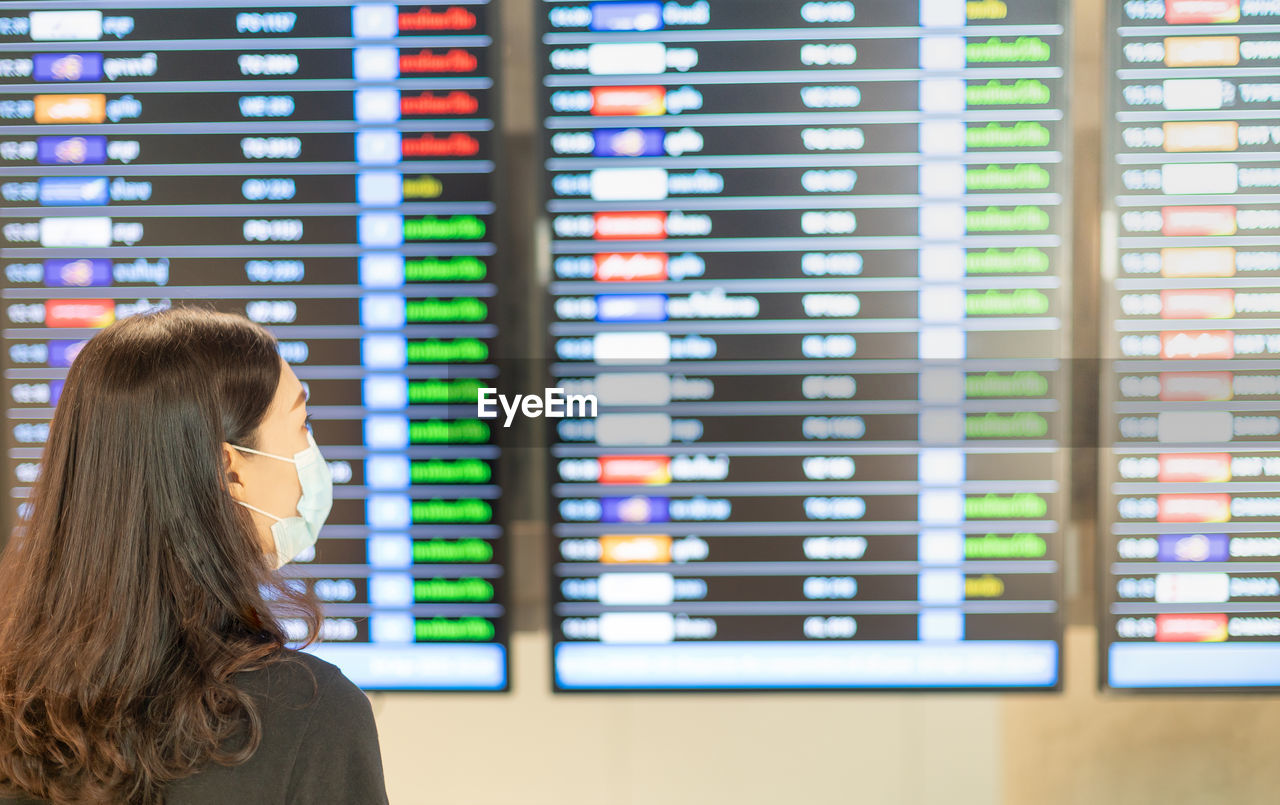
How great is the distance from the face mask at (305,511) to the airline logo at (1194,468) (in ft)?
4.59

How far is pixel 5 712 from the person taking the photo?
922 millimetres

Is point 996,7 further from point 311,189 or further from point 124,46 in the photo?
point 124,46

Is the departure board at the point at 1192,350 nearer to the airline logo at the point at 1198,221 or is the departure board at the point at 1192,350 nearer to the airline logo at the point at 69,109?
the airline logo at the point at 1198,221

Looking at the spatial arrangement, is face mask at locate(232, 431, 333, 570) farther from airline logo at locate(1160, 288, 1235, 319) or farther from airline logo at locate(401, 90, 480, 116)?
airline logo at locate(1160, 288, 1235, 319)

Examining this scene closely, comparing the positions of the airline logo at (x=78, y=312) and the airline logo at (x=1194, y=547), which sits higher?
the airline logo at (x=78, y=312)

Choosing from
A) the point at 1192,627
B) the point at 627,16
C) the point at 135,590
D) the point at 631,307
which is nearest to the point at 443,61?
the point at 627,16

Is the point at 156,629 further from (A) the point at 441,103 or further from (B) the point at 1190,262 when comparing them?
(B) the point at 1190,262

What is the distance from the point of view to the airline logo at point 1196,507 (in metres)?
1.63

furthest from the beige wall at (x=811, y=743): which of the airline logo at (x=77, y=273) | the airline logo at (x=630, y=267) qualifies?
the airline logo at (x=77, y=273)

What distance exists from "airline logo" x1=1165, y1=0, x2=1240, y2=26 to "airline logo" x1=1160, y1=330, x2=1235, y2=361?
534 millimetres

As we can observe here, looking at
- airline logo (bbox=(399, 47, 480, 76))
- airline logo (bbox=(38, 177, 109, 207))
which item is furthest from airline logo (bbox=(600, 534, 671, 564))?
airline logo (bbox=(38, 177, 109, 207))

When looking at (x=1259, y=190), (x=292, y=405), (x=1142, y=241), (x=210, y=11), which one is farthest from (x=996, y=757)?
(x=210, y=11)

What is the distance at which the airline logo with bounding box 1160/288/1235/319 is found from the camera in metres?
1.61

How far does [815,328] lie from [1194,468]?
2.34ft
